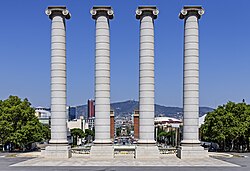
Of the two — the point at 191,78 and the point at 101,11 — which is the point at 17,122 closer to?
the point at 101,11

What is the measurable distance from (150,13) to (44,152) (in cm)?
2543

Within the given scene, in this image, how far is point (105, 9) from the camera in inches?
2442

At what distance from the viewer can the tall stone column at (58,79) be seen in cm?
6100

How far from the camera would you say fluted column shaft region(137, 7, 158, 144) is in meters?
60.6

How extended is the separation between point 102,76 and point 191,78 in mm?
12773

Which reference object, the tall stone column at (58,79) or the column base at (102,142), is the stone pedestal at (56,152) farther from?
the column base at (102,142)

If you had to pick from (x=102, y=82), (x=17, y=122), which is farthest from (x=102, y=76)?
(x=17, y=122)

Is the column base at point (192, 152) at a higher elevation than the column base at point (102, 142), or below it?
below

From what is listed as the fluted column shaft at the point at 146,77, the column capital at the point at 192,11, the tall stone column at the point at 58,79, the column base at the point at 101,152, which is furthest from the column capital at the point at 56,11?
the column base at the point at 101,152

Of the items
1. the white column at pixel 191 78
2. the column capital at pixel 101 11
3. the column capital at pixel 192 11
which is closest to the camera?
the white column at pixel 191 78

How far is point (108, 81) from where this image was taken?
202 feet

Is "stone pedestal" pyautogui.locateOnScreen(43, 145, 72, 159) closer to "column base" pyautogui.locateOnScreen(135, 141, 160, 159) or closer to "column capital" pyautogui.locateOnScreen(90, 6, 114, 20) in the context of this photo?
"column base" pyautogui.locateOnScreen(135, 141, 160, 159)

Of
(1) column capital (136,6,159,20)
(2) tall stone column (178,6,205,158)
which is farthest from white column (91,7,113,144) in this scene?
(2) tall stone column (178,6,205,158)

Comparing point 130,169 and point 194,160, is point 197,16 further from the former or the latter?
point 130,169
